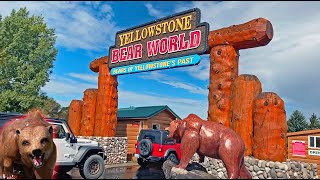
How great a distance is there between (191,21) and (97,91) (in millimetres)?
6541

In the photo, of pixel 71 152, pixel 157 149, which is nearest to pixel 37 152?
pixel 71 152

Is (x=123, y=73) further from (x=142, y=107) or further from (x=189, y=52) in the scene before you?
(x=142, y=107)

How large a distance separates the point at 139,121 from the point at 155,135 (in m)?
6.24

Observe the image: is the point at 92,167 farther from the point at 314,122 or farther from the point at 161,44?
the point at 314,122

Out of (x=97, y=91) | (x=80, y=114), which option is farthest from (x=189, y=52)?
(x=80, y=114)

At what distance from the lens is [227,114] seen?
34.2ft

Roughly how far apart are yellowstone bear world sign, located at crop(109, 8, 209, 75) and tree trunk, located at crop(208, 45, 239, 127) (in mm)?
736

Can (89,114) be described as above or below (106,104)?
below

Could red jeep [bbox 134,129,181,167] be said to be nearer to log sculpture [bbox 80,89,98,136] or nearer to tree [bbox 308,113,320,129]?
log sculpture [bbox 80,89,98,136]

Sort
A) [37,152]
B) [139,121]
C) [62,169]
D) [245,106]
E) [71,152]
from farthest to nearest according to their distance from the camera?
[139,121], [62,169], [245,106], [71,152], [37,152]

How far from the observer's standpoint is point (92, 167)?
32.4 ft

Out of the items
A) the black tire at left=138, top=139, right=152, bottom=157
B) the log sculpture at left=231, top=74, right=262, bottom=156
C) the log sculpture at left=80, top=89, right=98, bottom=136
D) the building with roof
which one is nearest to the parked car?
the black tire at left=138, top=139, right=152, bottom=157

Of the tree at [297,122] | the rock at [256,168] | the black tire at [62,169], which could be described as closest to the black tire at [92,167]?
the black tire at [62,169]

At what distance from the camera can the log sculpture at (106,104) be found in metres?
15.3
